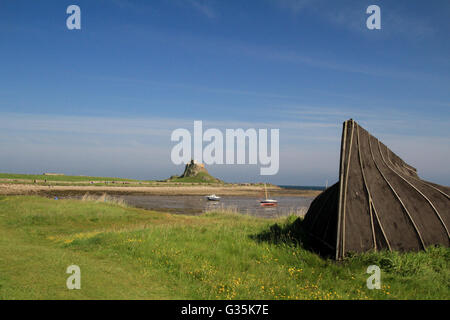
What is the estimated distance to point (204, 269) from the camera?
1069 cm

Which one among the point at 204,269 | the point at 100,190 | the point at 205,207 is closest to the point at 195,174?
the point at 100,190

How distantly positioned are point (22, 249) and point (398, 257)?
47.9 feet

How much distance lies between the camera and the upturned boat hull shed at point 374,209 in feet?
35.7

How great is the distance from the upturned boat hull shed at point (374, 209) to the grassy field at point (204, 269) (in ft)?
1.89

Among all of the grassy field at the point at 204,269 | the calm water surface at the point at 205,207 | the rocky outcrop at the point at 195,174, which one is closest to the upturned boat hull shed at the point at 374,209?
the grassy field at the point at 204,269

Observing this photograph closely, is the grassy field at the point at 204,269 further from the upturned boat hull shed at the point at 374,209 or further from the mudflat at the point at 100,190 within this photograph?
the mudflat at the point at 100,190

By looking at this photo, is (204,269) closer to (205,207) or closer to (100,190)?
(205,207)

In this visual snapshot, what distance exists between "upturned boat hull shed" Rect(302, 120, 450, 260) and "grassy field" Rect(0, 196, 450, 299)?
0.58m

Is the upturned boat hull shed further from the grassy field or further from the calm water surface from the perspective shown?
the calm water surface

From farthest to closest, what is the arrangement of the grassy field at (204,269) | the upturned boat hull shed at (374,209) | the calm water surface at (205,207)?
the calm water surface at (205,207), the upturned boat hull shed at (374,209), the grassy field at (204,269)

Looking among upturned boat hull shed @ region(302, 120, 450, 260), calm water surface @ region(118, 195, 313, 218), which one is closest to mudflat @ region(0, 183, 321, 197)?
calm water surface @ region(118, 195, 313, 218)

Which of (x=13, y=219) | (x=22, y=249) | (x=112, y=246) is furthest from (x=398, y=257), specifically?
(x=13, y=219)

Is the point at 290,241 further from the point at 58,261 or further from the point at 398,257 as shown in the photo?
the point at 58,261
